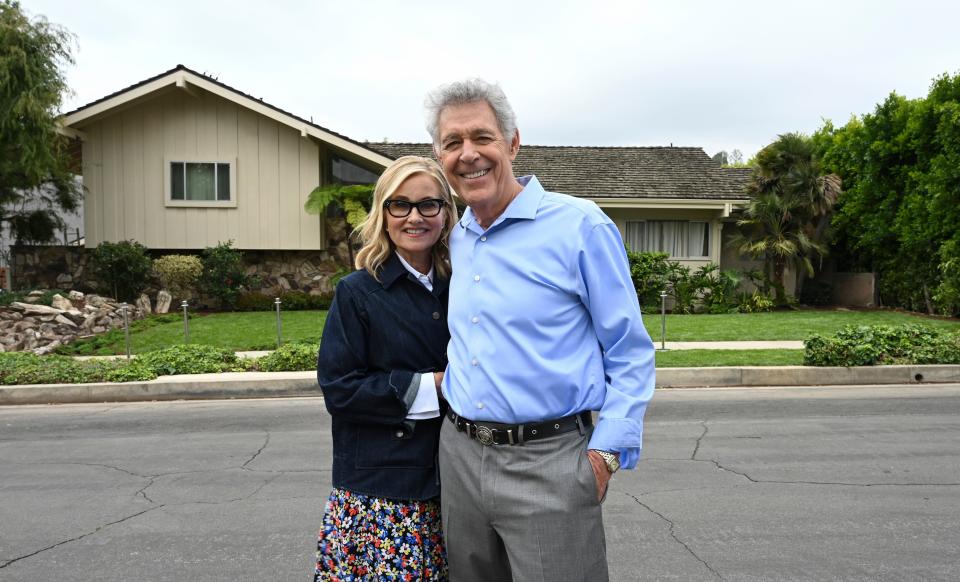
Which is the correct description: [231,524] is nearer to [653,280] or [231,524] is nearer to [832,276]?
[653,280]

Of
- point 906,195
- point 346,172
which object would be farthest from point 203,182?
point 906,195

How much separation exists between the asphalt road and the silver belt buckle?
86.4 inches

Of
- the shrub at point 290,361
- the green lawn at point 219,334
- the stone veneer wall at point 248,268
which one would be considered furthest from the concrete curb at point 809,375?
the stone veneer wall at point 248,268

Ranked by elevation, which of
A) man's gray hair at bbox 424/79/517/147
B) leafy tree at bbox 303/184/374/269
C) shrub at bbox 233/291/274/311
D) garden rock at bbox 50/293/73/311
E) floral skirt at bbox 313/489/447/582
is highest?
leafy tree at bbox 303/184/374/269

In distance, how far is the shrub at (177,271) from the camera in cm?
1817

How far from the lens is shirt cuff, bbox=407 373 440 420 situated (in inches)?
94.3

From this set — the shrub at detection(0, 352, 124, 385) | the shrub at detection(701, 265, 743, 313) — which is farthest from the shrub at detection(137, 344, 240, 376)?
the shrub at detection(701, 265, 743, 313)

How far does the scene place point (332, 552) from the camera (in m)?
2.44

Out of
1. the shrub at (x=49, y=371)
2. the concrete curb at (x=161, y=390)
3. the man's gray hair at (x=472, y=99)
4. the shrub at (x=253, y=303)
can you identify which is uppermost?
the man's gray hair at (x=472, y=99)

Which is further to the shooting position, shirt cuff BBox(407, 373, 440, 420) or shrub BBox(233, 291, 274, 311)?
shrub BBox(233, 291, 274, 311)

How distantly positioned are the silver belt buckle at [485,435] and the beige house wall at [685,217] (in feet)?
67.3

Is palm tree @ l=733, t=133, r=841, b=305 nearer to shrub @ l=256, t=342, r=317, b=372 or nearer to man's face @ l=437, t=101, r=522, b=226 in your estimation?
shrub @ l=256, t=342, r=317, b=372

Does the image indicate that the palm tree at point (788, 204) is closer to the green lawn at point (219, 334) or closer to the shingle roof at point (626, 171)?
the shingle roof at point (626, 171)

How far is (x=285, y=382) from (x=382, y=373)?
25.9 ft
